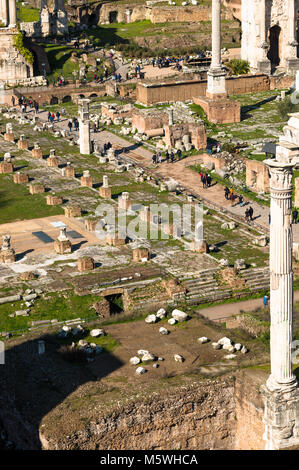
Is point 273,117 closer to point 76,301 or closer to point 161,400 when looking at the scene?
point 76,301

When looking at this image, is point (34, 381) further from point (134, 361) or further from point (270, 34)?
point (270, 34)

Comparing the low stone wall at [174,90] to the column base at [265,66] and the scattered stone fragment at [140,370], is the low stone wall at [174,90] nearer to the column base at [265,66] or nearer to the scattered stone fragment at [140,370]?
the column base at [265,66]

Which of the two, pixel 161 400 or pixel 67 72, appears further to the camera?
pixel 67 72

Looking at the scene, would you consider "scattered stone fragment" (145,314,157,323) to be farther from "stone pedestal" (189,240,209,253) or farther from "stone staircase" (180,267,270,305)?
"stone pedestal" (189,240,209,253)

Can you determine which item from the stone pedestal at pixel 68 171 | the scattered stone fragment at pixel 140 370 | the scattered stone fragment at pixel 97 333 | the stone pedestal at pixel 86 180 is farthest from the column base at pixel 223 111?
the scattered stone fragment at pixel 140 370

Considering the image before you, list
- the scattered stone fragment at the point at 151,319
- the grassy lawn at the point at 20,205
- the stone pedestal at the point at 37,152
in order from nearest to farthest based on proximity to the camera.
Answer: the scattered stone fragment at the point at 151,319 → the grassy lawn at the point at 20,205 → the stone pedestal at the point at 37,152
